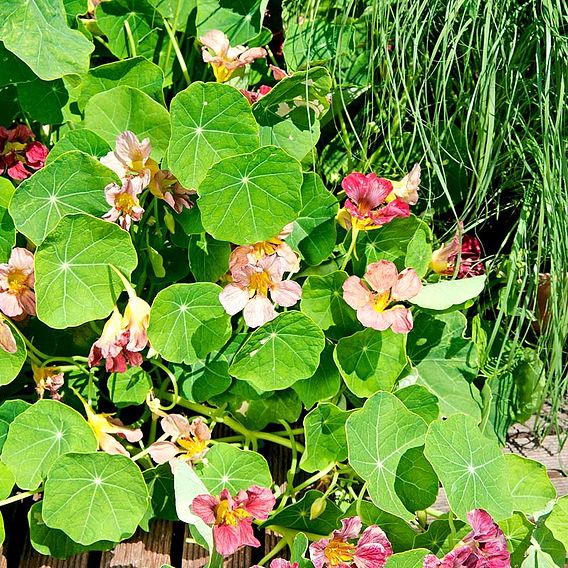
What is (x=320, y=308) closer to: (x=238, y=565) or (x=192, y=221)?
(x=192, y=221)

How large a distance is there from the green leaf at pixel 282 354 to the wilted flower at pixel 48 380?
0.25m

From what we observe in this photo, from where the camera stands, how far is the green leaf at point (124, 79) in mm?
1285

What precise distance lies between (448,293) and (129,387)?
0.49m

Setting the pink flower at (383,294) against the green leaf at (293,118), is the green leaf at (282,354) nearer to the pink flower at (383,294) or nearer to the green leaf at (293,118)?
the pink flower at (383,294)

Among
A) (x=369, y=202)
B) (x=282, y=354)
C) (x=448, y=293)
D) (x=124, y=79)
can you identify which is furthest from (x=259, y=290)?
(x=124, y=79)

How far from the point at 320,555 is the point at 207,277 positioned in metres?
0.43

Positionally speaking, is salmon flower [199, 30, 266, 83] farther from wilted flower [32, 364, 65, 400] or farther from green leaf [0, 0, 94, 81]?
wilted flower [32, 364, 65, 400]

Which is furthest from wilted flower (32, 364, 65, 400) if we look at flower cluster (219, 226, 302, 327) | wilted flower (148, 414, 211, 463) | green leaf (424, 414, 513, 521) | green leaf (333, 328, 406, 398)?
green leaf (424, 414, 513, 521)

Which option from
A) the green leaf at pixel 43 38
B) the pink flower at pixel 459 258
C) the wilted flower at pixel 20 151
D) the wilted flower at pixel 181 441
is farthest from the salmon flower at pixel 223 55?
the wilted flower at pixel 181 441

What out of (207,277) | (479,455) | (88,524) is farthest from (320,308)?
(88,524)

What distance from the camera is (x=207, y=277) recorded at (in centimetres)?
125

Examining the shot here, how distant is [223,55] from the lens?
126cm

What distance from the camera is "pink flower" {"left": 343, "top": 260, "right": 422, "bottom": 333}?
1160mm

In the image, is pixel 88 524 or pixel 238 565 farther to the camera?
pixel 238 565
